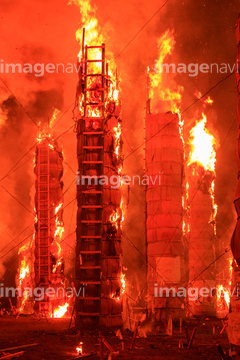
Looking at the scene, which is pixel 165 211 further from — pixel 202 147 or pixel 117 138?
pixel 202 147

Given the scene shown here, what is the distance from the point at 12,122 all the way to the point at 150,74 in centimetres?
2190

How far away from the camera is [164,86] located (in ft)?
120

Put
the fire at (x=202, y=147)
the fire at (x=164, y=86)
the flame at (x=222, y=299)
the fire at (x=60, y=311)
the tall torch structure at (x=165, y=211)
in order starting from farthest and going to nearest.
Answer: the fire at (x=202, y=147) → the flame at (x=222, y=299) → the fire at (x=164, y=86) → the fire at (x=60, y=311) → the tall torch structure at (x=165, y=211)

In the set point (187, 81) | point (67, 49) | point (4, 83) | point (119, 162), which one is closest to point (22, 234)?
point (4, 83)

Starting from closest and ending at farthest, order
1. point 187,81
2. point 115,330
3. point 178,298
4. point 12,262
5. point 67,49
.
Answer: point 115,330
point 178,298
point 67,49
point 187,81
point 12,262

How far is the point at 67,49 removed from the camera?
46.8m

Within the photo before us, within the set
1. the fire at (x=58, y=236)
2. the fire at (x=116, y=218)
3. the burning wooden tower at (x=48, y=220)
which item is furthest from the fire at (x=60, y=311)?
the fire at (x=116, y=218)

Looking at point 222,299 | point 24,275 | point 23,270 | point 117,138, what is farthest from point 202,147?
point 24,275

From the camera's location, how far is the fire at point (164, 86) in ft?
118

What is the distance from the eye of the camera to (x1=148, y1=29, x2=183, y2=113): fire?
35938 mm

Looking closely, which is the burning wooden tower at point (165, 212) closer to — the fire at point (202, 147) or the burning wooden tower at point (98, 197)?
the burning wooden tower at point (98, 197)

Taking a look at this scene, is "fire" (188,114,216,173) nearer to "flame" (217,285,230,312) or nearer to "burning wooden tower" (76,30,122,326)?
"flame" (217,285,230,312)

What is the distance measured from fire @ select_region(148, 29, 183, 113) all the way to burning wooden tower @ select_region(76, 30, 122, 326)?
965 cm

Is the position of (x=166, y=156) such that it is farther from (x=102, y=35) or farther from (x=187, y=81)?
(x=187, y=81)
